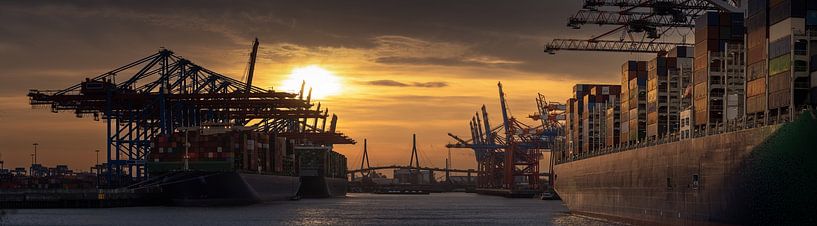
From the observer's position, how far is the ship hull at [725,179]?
1732 inches

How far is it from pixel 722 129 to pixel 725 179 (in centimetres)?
316

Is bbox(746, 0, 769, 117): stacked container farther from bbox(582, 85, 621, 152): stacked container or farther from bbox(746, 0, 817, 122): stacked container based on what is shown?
bbox(582, 85, 621, 152): stacked container

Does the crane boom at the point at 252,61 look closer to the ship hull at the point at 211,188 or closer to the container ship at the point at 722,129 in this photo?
the ship hull at the point at 211,188

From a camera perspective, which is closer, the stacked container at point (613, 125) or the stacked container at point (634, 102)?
the stacked container at point (634, 102)

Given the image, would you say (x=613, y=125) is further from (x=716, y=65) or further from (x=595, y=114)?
(x=716, y=65)

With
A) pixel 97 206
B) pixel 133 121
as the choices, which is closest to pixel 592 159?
pixel 97 206

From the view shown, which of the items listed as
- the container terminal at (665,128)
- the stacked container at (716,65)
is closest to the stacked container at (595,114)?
the container terminal at (665,128)

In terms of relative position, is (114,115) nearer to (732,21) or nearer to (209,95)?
(209,95)

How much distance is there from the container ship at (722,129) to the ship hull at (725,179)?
49 millimetres

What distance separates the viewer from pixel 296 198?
171m

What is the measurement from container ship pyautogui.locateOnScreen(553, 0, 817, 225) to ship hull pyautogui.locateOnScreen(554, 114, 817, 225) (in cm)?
5

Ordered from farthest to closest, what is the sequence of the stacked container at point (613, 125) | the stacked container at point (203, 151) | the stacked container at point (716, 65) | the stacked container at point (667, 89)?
the stacked container at point (203, 151)
the stacked container at point (613, 125)
the stacked container at point (667, 89)
the stacked container at point (716, 65)

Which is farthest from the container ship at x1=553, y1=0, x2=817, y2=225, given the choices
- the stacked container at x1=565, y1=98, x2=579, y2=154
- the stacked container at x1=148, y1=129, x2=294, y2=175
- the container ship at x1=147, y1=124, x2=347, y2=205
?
the stacked container at x1=148, y1=129, x2=294, y2=175

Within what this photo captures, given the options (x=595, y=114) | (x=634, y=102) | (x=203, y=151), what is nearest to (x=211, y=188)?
(x=203, y=151)
